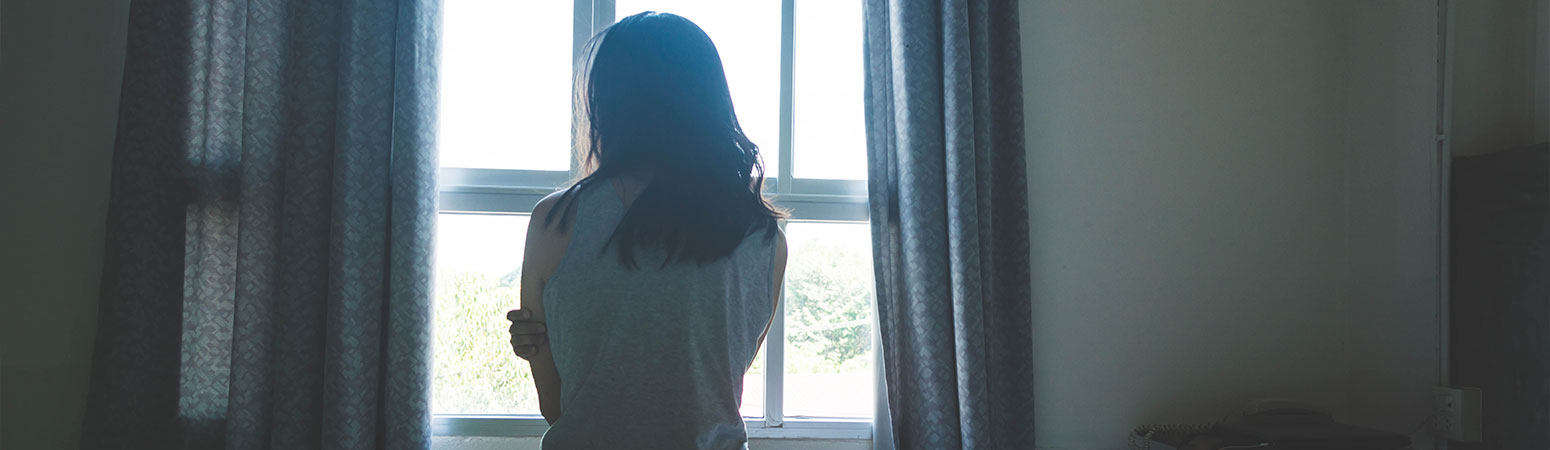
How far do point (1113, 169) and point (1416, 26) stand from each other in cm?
75

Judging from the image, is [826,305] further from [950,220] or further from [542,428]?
[542,428]

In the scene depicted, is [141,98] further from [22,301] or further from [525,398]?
[525,398]

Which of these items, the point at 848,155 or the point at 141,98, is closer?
the point at 141,98

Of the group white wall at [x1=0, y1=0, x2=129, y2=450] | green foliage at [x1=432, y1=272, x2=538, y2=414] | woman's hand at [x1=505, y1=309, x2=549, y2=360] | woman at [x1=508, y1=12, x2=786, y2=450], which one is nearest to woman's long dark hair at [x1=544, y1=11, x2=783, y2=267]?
woman at [x1=508, y1=12, x2=786, y2=450]

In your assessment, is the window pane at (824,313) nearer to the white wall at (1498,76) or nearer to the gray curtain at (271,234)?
the gray curtain at (271,234)

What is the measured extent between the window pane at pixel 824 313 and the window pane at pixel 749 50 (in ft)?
0.75

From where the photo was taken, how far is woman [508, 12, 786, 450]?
0.87 m

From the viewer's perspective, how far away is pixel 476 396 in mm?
1870

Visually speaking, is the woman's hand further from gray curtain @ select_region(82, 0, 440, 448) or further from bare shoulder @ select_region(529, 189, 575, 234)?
gray curtain @ select_region(82, 0, 440, 448)

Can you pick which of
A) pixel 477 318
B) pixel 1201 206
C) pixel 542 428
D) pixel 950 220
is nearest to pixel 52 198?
pixel 477 318

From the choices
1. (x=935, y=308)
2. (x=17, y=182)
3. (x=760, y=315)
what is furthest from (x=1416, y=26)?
(x=17, y=182)

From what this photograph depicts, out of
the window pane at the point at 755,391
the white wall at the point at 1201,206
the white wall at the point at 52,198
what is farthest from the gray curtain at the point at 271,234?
the white wall at the point at 1201,206

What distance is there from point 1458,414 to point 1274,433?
416 mm

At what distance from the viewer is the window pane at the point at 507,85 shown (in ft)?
6.22
